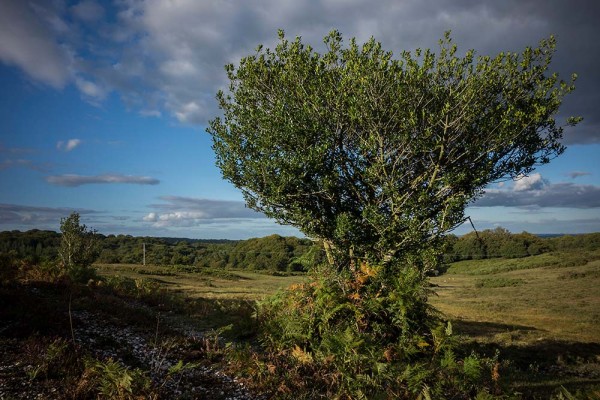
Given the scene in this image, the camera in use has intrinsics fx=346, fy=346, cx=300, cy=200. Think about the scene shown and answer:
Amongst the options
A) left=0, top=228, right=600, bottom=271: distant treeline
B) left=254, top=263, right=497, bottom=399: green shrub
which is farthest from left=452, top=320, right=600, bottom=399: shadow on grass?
left=0, top=228, right=600, bottom=271: distant treeline

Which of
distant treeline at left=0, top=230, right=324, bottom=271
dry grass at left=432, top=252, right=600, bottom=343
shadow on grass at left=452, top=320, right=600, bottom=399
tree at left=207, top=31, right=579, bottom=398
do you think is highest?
tree at left=207, top=31, right=579, bottom=398

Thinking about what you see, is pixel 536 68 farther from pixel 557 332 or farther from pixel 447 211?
pixel 557 332

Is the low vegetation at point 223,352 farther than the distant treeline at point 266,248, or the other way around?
the distant treeline at point 266,248

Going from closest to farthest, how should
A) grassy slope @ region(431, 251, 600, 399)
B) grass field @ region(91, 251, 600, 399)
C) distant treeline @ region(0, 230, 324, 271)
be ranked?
grassy slope @ region(431, 251, 600, 399)
grass field @ region(91, 251, 600, 399)
distant treeline @ region(0, 230, 324, 271)

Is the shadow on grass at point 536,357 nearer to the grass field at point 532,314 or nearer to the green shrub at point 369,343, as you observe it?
the grass field at point 532,314

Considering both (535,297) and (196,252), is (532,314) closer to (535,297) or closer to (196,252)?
(535,297)

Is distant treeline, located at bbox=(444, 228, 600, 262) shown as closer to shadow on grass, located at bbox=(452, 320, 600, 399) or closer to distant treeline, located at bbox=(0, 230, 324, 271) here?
distant treeline, located at bbox=(0, 230, 324, 271)

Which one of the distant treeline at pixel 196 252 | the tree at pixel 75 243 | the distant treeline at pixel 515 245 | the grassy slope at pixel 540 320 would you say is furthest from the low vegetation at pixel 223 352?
the distant treeline at pixel 515 245

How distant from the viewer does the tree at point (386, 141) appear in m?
14.6

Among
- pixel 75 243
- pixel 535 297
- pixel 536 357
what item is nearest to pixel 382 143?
pixel 536 357

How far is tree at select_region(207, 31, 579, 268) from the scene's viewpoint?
14.6 metres

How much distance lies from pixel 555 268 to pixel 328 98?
83.7 metres

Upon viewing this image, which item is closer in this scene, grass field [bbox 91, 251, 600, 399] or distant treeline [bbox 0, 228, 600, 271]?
grass field [bbox 91, 251, 600, 399]

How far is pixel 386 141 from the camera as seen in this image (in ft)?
51.1
